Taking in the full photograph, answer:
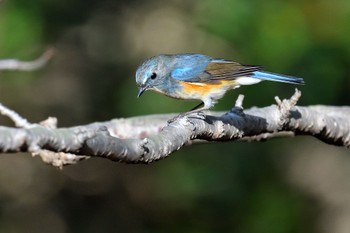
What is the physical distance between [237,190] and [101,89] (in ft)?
5.46

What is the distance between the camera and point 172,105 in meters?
6.14

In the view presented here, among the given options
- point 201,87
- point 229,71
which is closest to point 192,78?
point 201,87

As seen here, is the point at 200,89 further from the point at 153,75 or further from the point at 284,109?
the point at 284,109

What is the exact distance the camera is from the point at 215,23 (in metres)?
5.93

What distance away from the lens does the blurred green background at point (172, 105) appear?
5734 mm

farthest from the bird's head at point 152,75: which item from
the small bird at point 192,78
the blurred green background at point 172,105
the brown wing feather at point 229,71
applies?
the blurred green background at point 172,105

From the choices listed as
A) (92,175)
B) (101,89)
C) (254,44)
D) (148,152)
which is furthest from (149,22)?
(148,152)

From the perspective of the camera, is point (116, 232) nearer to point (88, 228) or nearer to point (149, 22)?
point (88, 228)

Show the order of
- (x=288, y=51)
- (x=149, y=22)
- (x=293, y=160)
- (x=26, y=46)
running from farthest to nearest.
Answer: (x=149, y=22) → (x=293, y=160) → (x=26, y=46) → (x=288, y=51)

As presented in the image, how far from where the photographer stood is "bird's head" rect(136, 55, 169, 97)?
4570 millimetres

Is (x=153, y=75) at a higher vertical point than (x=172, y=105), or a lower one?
higher

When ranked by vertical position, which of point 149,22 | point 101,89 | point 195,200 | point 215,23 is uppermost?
point 215,23

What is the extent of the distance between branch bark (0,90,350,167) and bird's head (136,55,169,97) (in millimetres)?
174

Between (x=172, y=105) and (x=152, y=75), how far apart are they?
158cm
